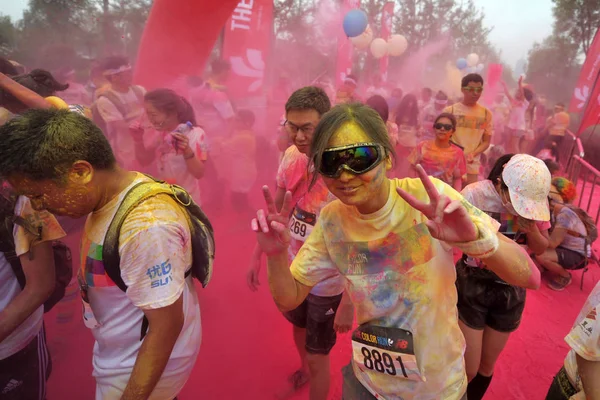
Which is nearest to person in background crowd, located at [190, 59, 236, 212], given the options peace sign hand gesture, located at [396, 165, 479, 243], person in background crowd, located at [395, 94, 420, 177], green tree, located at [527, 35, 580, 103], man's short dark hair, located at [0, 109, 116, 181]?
person in background crowd, located at [395, 94, 420, 177]

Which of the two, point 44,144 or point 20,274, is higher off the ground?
point 44,144

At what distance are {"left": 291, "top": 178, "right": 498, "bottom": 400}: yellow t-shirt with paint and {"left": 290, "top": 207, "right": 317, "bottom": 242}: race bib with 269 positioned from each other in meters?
0.87

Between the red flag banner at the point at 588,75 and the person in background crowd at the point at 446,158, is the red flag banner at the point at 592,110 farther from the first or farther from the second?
the person in background crowd at the point at 446,158

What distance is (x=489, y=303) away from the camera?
230 cm

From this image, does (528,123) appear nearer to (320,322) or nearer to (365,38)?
(365,38)

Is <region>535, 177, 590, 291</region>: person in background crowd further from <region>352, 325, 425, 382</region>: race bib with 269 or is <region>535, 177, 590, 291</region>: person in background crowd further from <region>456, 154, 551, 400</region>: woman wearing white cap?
<region>352, 325, 425, 382</region>: race bib with 269

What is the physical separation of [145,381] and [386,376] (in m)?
0.92

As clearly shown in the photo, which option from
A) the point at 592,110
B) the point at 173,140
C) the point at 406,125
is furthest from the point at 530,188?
the point at 592,110

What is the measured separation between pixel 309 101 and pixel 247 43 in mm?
5617

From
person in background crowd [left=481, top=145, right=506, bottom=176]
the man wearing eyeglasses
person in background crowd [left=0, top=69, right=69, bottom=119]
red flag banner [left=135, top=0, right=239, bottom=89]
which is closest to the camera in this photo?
person in background crowd [left=0, top=69, right=69, bottom=119]

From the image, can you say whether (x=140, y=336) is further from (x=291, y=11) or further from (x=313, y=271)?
(x=291, y=11)

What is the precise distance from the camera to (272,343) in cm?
334

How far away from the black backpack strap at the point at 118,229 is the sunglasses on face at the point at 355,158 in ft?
2.22

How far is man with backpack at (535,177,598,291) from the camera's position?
4312 mm
